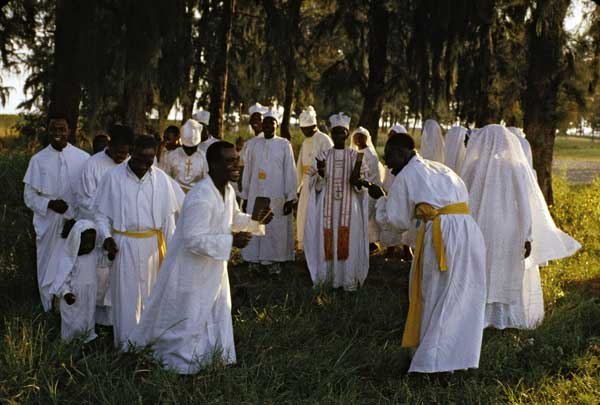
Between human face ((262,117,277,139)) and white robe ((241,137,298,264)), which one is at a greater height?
human face ((262,117,277,139))

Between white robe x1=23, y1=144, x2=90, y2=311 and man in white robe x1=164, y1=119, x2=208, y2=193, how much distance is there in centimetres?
206

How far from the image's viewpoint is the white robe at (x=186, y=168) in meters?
8.55

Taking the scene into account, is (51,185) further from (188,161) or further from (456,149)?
(456,149)

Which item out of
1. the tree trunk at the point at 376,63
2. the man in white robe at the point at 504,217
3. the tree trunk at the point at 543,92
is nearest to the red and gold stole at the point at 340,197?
the man in white robe at the point at 504,217

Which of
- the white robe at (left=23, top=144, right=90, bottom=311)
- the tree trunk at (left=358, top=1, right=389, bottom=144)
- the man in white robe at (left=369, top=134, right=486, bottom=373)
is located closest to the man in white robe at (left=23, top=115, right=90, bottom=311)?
the white robe at (left=23, top=144, right=90, bottom=311)

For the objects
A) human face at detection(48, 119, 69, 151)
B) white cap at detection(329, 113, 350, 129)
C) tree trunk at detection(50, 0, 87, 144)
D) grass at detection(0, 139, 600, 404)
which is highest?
tree trunk at detection(50, 0, 87, 144)

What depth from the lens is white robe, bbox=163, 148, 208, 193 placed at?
8.55m

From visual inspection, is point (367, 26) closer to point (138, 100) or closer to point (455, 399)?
point (138, 100)

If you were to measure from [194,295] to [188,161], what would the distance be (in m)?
4.22

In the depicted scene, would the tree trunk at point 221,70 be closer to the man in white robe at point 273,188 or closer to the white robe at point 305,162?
the white robe at point 305,162

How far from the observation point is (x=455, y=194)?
488cm

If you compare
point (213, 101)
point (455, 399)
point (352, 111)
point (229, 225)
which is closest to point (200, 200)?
point (229, 225)

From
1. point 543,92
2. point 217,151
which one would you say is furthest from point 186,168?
point 543,92

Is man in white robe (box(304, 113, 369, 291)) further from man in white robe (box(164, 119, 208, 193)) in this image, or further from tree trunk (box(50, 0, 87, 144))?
tree trunk (box(50, 0, 87, 144))
